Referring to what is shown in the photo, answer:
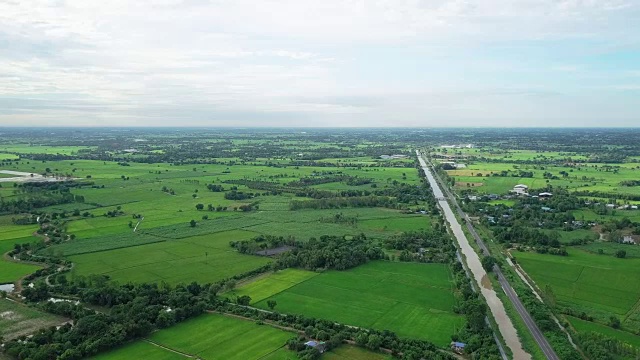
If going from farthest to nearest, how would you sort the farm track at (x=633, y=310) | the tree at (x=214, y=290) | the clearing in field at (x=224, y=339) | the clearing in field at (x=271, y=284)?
the clearing in field at (x=271, y=284), the tree at (x=214, y=290), the farm track at (x=633, y=310), the clearing in field at (x=224, y=339)

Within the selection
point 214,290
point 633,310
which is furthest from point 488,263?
point 214,290

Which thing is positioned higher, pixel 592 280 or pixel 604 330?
pixel 592 280

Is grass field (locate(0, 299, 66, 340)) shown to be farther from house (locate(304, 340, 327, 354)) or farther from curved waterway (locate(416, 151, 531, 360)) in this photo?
curved waterway (locate(416, 151, 531, 360))

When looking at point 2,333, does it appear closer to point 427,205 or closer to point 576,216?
point 427,205

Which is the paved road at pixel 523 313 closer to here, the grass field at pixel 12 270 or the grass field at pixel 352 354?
the grass field at pixel 352 354

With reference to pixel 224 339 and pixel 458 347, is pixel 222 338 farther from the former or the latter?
pixel 458 347

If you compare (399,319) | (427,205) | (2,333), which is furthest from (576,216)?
(2,333)

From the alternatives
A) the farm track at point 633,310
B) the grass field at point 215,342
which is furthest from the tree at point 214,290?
the farm track at point 633,310
